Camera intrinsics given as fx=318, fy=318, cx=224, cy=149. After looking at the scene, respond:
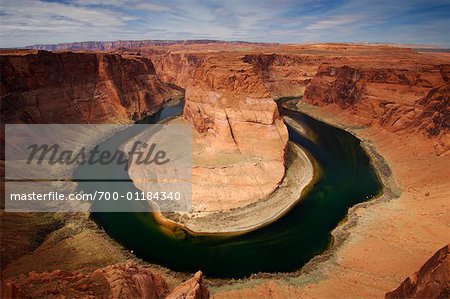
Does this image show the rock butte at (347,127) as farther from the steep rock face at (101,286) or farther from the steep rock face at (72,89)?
the steep rock face at (101,286)

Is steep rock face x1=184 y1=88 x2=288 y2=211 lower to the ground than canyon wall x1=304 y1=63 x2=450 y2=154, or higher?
lower

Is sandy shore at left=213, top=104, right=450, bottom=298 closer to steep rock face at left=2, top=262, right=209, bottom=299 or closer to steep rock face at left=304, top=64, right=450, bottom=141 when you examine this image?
steep rock face at left=304, top=64, right=450, bottom=141

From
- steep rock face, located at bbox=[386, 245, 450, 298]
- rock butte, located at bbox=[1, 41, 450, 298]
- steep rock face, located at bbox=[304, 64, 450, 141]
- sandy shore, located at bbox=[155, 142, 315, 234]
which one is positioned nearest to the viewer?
steep rock face, located at bbox=[386, 245, 450, 298]

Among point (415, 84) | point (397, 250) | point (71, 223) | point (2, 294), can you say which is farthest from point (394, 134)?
point (2, 294)

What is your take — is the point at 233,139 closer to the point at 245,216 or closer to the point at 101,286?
the point at 245,216

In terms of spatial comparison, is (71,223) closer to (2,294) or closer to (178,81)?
(2,294)

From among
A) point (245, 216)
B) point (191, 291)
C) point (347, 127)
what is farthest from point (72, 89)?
point (191, 291)

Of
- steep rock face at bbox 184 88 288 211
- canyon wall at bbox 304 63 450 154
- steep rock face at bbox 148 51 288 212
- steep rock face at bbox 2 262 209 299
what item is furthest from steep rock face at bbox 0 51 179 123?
canyon wall at bbox 304 63 450 154
